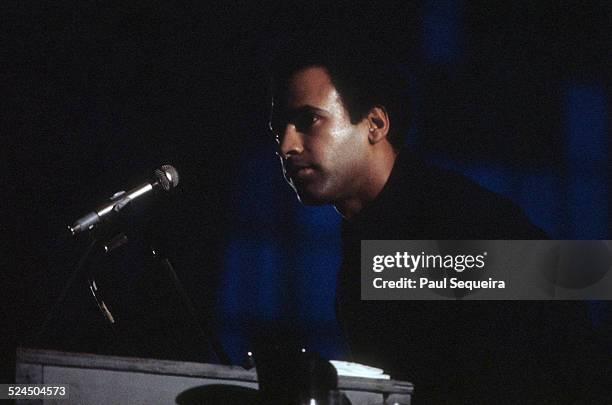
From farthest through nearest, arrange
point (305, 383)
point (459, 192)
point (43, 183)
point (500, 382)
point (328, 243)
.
Result: point (328, 243) → point (43, 183) → point (459, 192) → point (500, 382) → point (305, 383)

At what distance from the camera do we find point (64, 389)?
1.10m

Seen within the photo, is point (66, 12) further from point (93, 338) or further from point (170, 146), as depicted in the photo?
point (93, 338)

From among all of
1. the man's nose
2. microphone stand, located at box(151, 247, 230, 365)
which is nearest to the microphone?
microphone stand, located at box(151, 247, 230, 365)

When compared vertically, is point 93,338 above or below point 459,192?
below

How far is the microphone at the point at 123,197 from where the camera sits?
1432 millimetres

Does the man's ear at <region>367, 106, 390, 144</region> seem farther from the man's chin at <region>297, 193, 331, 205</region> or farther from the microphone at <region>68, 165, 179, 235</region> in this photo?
the microphone at <region>68, 165, 179, 235</region>

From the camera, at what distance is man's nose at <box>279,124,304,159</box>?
2.12 m

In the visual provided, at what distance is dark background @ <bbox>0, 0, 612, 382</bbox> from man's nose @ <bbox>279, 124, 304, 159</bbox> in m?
0.26

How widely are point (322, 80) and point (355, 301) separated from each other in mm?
952

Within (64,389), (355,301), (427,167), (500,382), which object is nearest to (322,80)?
(427,167)

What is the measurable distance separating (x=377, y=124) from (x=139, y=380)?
1.46m

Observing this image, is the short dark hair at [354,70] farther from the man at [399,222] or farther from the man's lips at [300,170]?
the man's lips at [300,170]

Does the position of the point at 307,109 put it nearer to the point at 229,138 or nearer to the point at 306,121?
the point at 306,121

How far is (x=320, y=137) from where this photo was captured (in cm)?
209
